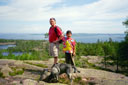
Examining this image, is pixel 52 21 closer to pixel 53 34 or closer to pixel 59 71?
pixel 53 34

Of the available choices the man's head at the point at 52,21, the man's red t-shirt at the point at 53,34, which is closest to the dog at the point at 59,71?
the man's red t-shirt at the point at 53,34

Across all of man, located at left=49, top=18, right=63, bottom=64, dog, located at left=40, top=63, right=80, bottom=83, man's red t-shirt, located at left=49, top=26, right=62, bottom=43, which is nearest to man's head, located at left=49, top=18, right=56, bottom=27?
man, located at left=49, top=18, right=63, bottom=64

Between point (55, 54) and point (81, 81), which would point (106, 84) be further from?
point (55, 54)

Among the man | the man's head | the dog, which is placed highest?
the man's head

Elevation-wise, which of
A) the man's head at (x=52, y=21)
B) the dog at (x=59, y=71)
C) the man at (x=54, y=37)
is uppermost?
the man's head at (x=52, y=21)

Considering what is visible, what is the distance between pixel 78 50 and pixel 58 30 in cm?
1636

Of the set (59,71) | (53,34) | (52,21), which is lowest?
(59,71)

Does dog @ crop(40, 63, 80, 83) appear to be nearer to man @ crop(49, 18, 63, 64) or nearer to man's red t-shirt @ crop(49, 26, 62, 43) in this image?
man @ crop(49, 18, 63, 64)

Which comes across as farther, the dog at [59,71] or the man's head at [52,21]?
the man's head at [52,21]

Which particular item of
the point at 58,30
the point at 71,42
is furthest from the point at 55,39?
the point at 71,42

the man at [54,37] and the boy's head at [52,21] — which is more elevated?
the boy's head at [52,21]

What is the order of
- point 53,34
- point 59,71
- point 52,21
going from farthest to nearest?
point 53,34, point 52,21, point 59,71

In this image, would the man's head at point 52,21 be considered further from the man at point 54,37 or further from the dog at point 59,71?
the dog at point 59,71

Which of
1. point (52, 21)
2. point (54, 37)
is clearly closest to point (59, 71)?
point (54, 37)
